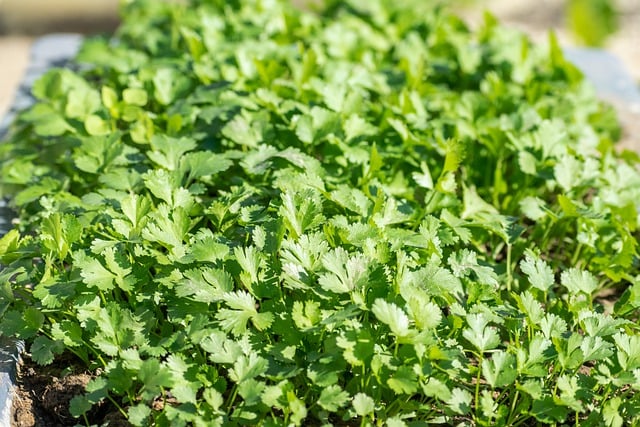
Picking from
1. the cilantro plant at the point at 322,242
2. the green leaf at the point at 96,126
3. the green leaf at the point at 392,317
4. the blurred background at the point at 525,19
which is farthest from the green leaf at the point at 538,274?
the blurred background at the point at 525,19

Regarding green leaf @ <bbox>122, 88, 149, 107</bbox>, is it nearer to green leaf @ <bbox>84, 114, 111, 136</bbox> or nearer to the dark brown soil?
green leaf @ <bbox>84, 114, 111, 136</bbox>

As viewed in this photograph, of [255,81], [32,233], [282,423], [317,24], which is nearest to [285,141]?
[255,81]

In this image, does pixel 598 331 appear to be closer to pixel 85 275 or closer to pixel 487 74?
pixel 85 275

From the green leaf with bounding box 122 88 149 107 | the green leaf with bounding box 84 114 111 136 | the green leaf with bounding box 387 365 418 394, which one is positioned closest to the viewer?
the green leaf with bounding box 387 365 418 394

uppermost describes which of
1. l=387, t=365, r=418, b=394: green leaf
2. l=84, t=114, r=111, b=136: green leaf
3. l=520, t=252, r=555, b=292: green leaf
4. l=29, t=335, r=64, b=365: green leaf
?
l=84, t=114, r=111, b=136: green leaf

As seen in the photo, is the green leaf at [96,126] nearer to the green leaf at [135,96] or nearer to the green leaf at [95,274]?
the green leaf at [135,96]

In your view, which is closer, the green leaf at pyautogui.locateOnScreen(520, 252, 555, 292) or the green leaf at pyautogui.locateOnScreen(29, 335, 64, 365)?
the green leaf at pyautogui.locateOnScreen(29, 335, 64, 365)

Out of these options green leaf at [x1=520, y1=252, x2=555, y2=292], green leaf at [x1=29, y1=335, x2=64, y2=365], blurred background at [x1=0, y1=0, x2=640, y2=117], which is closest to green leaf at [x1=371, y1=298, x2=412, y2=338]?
green leaf at [x1=520, y1=252, x2=555, y2=292]
